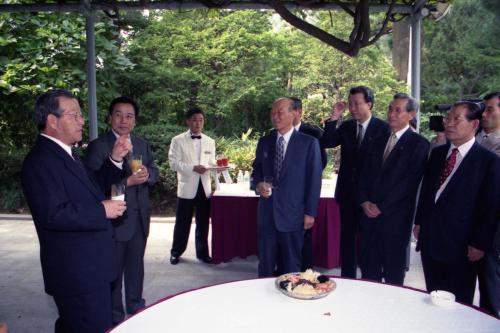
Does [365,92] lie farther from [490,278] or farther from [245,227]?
[245,227]

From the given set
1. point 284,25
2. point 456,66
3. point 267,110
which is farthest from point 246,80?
point 456,66

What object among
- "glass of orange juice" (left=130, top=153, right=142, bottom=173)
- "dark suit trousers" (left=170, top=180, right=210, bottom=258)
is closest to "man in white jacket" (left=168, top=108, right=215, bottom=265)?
"dark suit trousers" (left=170, top=180, right=210, bottom=258)

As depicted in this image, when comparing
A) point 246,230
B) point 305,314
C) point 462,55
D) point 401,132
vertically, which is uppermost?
point 462,55

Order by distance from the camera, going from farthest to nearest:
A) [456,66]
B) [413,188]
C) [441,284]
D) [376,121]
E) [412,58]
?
[456,66] < [412,58] < [376,121] < [413,188] < [441,284]

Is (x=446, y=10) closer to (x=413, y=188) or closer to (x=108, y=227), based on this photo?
(x=413, y=188)

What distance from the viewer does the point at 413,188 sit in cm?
354

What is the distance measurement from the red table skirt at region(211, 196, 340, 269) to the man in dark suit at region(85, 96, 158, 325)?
1407 mm

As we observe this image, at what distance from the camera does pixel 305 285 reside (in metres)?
2.08

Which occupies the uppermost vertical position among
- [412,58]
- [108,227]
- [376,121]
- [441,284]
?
[412,58]

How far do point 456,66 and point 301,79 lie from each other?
6.05 m

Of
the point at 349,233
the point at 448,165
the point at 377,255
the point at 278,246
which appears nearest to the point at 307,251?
the point at 349,233

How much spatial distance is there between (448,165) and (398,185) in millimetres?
462

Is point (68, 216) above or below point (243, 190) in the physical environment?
above

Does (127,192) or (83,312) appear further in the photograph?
(127,192)
